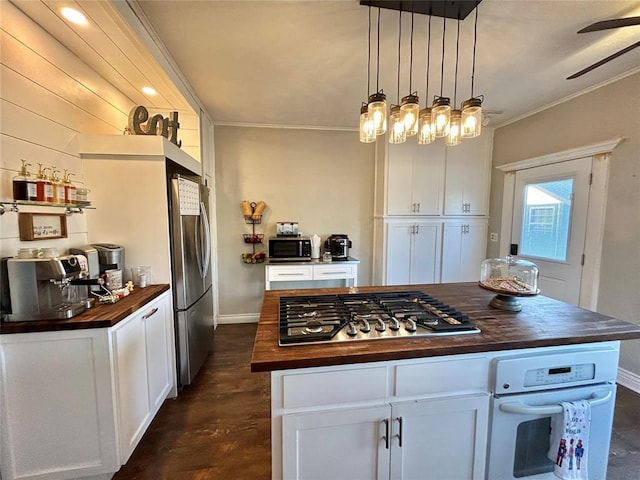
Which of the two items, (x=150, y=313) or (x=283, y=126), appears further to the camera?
(x=283, y=126)

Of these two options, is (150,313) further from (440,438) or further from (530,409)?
(530,409)

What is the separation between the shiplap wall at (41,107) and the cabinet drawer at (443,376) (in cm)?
201

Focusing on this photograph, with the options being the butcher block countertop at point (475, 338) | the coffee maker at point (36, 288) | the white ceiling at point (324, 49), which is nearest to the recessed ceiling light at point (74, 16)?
the white ceiling at point (324, 49)

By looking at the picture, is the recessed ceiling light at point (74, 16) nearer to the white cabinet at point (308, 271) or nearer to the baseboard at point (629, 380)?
the white cabinet at point (308, 271)

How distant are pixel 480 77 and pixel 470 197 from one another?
5.33 feet

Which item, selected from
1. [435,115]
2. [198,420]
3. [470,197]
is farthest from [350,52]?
[198,420]

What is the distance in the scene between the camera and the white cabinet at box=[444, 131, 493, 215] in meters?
3.50

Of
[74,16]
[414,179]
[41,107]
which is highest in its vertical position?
[74,16]

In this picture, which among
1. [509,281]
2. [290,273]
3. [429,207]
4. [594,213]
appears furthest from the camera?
[429,207]

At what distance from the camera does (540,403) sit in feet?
3.88

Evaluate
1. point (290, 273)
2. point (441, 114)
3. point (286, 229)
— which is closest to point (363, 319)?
point (441, 114)

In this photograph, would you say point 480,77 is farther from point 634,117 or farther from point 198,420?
point 198,420

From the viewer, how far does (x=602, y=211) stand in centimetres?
238

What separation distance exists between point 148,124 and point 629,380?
444 cm
